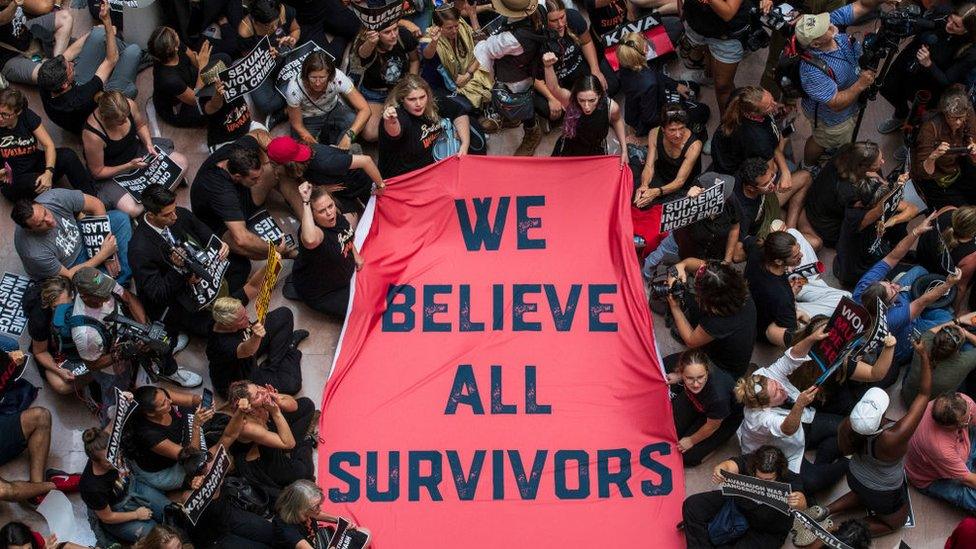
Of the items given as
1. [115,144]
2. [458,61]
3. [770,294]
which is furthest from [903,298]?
[115,144]

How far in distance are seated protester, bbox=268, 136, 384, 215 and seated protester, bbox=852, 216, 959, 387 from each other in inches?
144

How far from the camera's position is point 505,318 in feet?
31.4

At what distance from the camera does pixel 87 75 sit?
10.8m

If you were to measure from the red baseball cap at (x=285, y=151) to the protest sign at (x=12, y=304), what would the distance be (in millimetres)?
1919

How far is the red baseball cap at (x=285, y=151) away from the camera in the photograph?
9.66 metres

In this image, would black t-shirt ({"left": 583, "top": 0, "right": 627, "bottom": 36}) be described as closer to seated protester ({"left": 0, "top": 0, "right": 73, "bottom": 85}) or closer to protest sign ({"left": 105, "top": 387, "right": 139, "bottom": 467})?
seated protester ({"left": 0, "top": 0, "right": 73, "bottom": 85})

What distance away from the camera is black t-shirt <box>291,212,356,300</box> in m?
9.53

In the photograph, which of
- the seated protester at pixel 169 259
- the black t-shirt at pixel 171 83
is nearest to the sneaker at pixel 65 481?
the seated protester at pixel 169 259

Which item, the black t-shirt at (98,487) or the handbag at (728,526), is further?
the handbag at (728,526)

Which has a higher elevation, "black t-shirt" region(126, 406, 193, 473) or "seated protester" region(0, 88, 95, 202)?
"seated protester" region(0, 88, 95, 202)

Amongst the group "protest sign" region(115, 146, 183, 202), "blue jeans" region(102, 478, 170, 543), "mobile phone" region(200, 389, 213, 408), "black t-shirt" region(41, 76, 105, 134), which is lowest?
"blue jeans" region(102, 478, 170, 543)

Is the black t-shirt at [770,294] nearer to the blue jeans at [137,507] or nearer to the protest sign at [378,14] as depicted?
the protest sign at [378,14]

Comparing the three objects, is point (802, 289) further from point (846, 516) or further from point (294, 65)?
point (294, 65)

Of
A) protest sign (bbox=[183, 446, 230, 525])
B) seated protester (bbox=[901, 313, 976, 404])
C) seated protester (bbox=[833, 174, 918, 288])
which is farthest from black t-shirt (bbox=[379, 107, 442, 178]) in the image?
seated protester (bbox=[901, 313, 976, 404])
